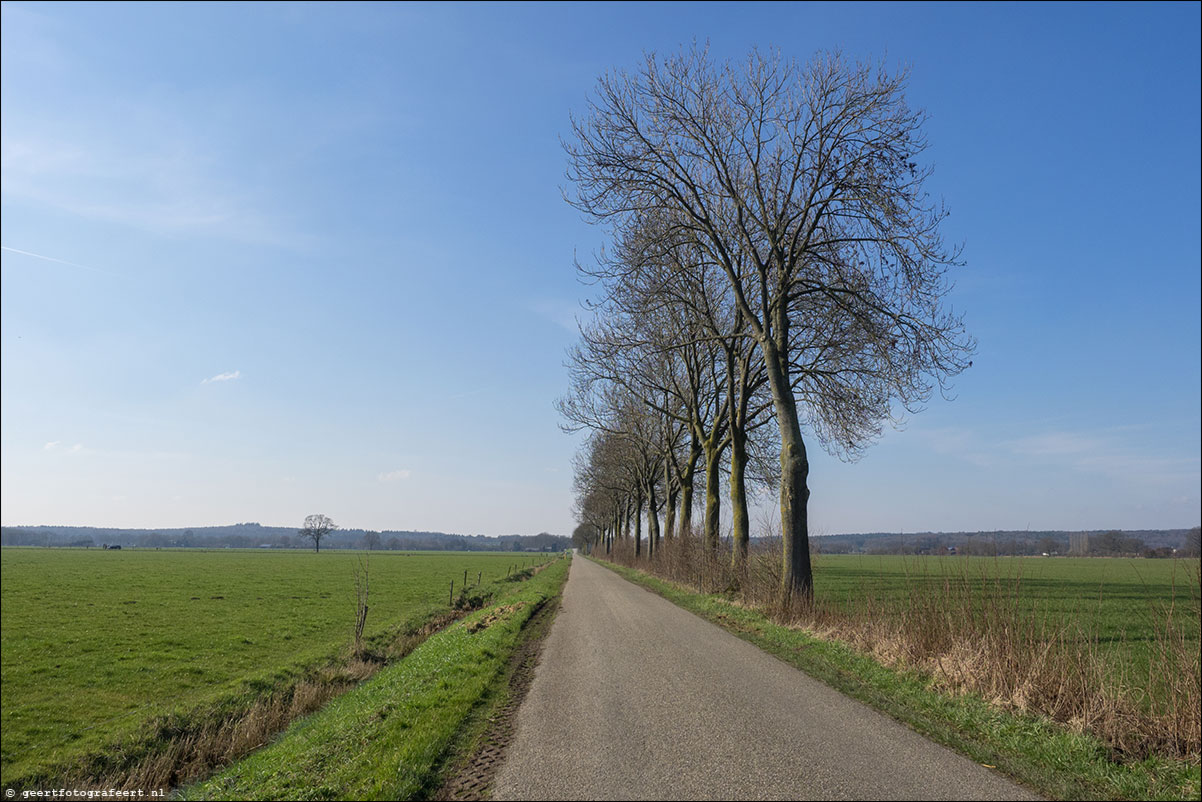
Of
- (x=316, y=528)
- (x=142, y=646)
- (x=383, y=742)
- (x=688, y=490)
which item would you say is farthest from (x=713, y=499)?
(x=316, y=528)

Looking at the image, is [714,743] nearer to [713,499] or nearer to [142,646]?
[713,499]

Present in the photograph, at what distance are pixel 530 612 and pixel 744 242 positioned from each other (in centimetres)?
1308

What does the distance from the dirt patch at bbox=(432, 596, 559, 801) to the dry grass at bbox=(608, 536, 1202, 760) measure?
543cm

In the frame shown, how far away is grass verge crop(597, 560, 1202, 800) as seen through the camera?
577 centimetres

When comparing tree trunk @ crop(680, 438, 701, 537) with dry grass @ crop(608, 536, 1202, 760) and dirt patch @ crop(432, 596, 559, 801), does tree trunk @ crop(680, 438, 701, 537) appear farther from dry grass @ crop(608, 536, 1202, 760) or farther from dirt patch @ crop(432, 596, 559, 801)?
dirt patch @ crop(432, 596, 559, 801)

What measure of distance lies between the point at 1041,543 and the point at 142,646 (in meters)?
27.5

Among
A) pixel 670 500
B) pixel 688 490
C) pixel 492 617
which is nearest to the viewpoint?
pixel 492 617

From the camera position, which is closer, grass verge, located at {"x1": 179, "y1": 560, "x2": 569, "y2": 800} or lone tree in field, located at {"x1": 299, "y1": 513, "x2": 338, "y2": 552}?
grass verge, located at {"x1": 179, "y1": 560, "x2": 569, "y2": 800}

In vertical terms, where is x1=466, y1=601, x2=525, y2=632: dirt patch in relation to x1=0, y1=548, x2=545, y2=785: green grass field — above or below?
above

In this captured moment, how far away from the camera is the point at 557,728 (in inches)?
298

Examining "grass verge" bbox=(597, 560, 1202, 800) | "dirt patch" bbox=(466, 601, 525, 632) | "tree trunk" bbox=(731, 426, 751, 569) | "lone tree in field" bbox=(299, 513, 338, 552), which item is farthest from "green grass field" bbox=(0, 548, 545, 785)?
"lone tree in field" bbox=(299, 513, 338, 552)

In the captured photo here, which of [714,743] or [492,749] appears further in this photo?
[492,749]

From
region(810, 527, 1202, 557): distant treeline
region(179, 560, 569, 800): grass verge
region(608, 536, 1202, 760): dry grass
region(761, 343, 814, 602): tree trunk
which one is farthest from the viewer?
region(761, 343, 814, 602): tree trunk

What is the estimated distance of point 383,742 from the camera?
765 cm
